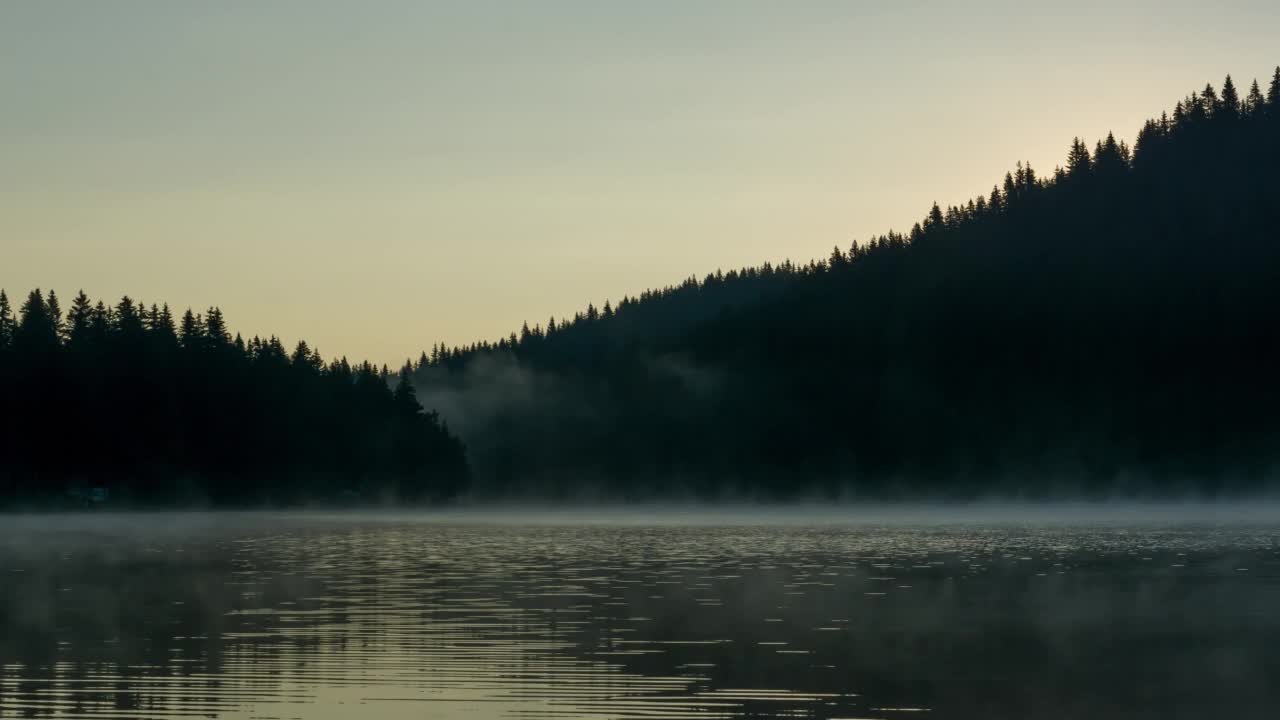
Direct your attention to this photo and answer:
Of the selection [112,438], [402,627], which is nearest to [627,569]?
[402,627]

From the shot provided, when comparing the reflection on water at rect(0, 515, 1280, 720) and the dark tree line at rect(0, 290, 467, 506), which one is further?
the dark tree line at rect(0, 290, 467, 506)

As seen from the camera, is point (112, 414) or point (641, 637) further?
point (112, 414)

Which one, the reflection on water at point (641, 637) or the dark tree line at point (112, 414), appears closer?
the reflection on water at point (641, 637)

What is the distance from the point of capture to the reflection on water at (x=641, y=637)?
26.5 meters

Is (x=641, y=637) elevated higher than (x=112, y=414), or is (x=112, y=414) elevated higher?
(x=112, y=414)

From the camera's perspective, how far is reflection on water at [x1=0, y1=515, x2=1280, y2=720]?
26531 mm

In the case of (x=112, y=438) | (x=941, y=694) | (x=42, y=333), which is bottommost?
(x=941, y=694)

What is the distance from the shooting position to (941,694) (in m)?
27.2

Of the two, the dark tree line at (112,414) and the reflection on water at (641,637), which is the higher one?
the dark tree line at (112,414)

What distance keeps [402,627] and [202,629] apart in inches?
191

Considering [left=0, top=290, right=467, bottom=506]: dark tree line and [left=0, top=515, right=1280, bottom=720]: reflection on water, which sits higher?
[left=0, top=290, right=467, bottom=506]: dark tree line

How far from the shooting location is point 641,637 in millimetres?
35750

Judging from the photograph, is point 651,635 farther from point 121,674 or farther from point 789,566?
point 789,566

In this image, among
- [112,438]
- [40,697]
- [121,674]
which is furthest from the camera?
[112,438]
